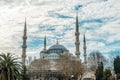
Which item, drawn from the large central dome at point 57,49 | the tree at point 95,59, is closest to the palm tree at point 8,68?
the tree at point 95,59

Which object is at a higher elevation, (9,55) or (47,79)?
(9,55)

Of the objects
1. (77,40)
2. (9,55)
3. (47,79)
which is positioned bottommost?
(47,79)

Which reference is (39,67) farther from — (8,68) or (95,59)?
(8,68)

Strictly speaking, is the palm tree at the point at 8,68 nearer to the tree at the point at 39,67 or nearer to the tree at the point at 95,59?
the tree at the point at 95,59

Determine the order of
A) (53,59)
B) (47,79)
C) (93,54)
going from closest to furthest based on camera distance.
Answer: (93,54) < (47,79) < (53,59)

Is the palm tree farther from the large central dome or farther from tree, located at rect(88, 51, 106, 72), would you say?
the large central dome

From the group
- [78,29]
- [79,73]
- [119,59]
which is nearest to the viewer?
[119,59]

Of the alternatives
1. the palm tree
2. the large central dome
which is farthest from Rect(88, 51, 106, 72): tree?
the palm tree

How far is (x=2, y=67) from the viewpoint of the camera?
2827cm

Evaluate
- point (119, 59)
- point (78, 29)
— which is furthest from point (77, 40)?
point (119, 59)

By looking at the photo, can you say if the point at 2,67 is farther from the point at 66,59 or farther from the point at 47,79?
the point at 47,79

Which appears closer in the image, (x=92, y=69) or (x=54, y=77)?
(x=92, y=69)

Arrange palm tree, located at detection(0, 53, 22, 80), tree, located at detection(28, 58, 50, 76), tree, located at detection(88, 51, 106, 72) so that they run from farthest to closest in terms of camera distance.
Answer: tree, located at detection(28, 58, 50, 76)
tree, located at detection(88, 51, 106, 72)
palm tree, located at detection(0, 53, 22, 80)

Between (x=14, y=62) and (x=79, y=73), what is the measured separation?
3767cm
